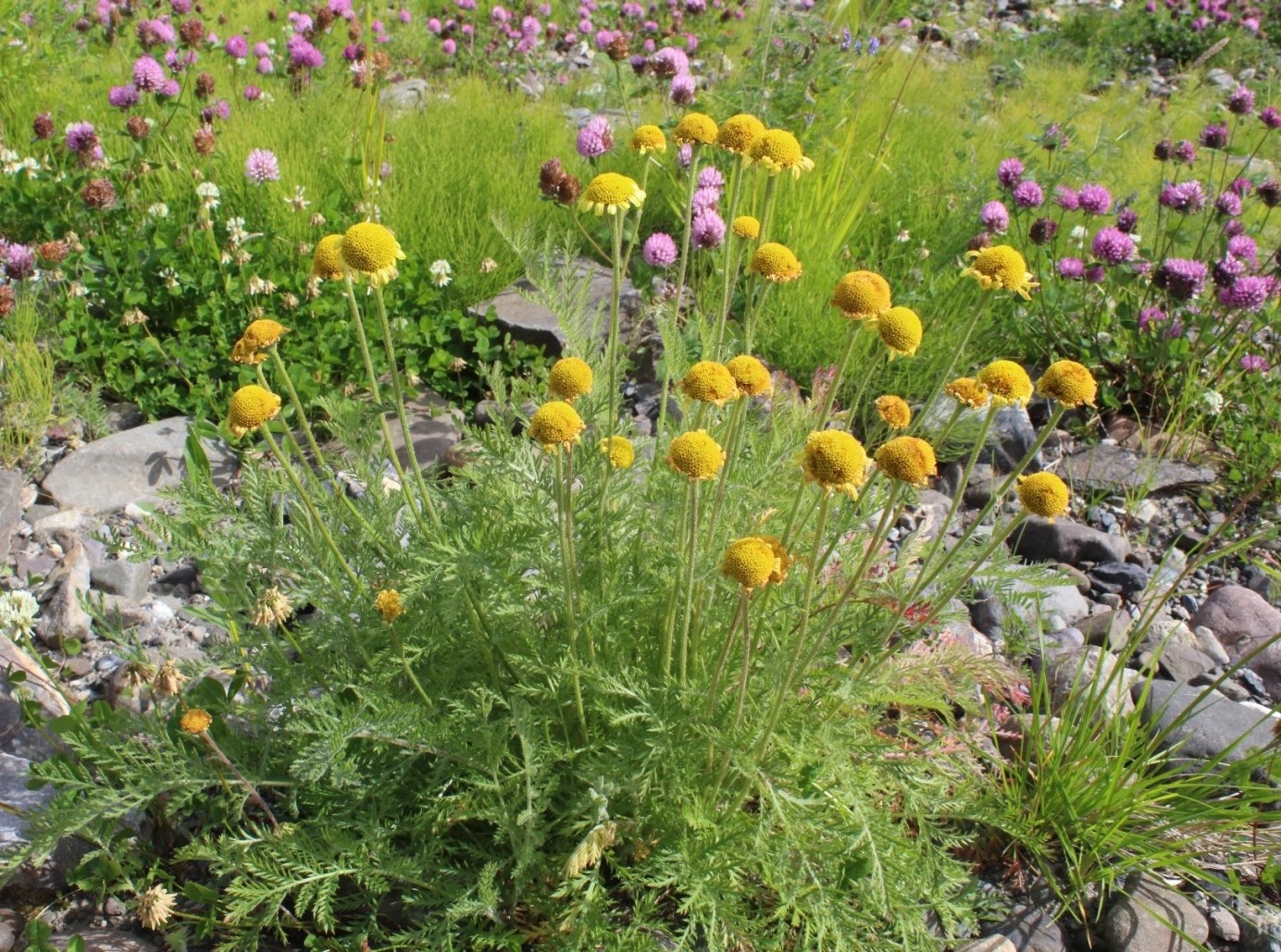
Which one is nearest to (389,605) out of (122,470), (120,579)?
(120,579)

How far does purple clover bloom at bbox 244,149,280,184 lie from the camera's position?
3.62 m

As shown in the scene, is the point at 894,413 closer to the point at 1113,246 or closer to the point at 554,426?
the point at 554,426

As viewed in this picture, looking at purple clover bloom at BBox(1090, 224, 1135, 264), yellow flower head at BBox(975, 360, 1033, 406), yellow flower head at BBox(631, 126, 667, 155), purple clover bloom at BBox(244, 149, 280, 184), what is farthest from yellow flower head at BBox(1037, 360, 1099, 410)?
purple clover bloom at BBox(244, 149, 280, 184)

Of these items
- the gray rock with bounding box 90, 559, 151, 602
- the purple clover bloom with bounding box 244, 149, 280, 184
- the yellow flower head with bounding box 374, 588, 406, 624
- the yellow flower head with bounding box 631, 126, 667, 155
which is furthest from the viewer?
the purple clover bloom with bounding box 244, 149, 280, 184

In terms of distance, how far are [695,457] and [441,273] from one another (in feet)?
8.11

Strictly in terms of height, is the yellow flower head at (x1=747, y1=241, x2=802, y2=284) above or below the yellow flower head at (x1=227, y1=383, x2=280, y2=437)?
above

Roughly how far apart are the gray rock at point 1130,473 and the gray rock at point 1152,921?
5.28 feet

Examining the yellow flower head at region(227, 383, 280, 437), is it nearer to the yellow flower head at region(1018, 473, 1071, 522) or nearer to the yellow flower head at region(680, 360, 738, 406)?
the yellow flower head at region(680, 360, 738, 406)

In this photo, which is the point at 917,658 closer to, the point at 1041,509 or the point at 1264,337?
the point at 1041,509

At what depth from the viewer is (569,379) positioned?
142 cm

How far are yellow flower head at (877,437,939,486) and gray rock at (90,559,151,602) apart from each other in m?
2.20

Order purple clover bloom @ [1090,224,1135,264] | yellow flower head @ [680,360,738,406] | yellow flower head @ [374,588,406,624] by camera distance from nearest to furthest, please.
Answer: yellow flower head @ [680,360,738,406] → yellow flower head @ [374,588,406,624] → purple clover bloom @ [1090,224,1135,264]

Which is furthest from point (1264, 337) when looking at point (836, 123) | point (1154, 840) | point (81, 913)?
point (81, 913)

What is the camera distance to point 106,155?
402cm
